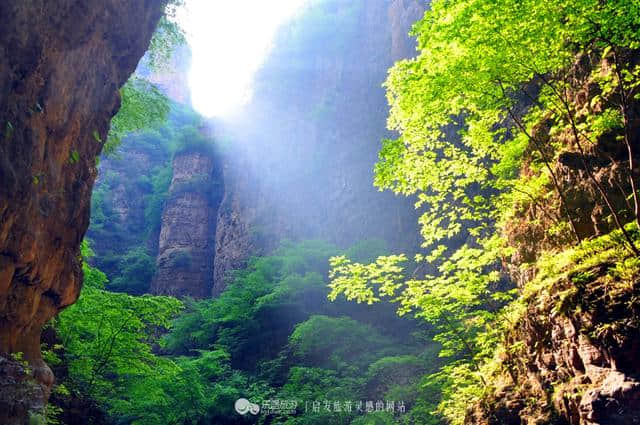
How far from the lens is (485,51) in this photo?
5.15 m

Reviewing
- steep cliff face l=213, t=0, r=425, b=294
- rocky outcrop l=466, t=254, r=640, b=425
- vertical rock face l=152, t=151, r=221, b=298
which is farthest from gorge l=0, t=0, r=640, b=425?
vertical rock face l=152, t=151, r=221, b=298

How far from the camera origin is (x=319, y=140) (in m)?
36.2

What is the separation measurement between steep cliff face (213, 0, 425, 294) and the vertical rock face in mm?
1968

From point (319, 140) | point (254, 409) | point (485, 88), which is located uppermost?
point (319, 140)

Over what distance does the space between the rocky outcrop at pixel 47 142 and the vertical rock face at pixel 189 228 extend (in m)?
27.1

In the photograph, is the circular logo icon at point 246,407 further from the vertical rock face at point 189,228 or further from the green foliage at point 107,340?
the vertical rock face at point 189,228

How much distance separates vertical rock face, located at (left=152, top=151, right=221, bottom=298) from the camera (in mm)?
37188

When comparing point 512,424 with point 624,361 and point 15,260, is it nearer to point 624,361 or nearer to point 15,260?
point 624,361

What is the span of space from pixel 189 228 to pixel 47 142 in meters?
32.5

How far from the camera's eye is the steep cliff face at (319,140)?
1240 inches

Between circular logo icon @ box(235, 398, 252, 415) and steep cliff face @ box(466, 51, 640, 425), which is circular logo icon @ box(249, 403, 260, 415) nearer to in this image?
circular logo icon @ box(235, 398, 252, 415)

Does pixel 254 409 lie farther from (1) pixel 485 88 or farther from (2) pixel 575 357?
(1) pixel 485 88

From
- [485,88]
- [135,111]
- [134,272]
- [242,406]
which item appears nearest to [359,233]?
[242,406]

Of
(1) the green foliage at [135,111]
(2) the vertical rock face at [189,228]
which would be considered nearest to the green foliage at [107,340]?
(1) the green foliage at [135,111]
